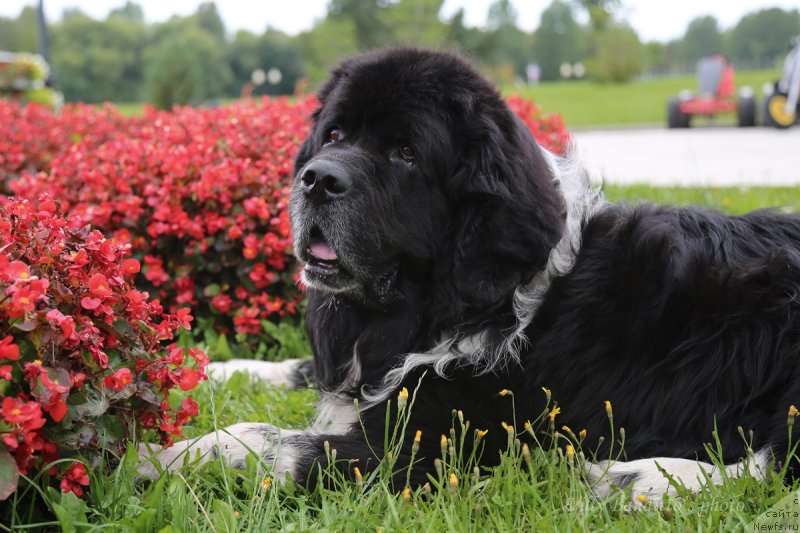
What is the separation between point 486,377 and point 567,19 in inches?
4171

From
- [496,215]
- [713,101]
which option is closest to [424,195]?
[496,215]

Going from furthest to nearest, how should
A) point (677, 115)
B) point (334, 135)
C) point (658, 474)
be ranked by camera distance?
1. point (677, 115)
2. point (334, 135)
3. point (658, 474)

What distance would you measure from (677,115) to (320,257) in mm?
18768

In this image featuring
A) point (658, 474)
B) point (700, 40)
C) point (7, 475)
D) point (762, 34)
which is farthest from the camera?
point (700, 40)

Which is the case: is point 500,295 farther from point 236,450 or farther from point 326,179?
point 236,450

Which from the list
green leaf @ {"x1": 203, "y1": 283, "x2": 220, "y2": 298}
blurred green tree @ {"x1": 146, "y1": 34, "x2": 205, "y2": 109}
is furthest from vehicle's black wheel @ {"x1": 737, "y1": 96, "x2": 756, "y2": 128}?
green leaf @ {"x1": 203, "y1": 283, "x2": 220, "y2": 298}

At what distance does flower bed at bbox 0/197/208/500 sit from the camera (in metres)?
2.02

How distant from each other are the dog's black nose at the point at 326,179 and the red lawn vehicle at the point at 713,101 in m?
17.5

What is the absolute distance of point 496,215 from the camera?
2.82 meters

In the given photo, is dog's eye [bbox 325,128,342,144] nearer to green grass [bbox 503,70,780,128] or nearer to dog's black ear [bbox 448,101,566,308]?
dog's black ear [bbox 448,101,566,308]

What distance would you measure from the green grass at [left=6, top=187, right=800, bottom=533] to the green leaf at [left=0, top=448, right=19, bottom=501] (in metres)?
0.20

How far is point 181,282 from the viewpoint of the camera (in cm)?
447

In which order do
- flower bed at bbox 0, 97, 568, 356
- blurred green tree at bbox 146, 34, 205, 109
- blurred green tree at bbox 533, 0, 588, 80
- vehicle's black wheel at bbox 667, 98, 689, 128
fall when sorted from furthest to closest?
blurred green tree at bbox 533, 0, 588, 80 → blurred green tree at bbox 146, 34, 205, 109 → vehicle's black wheel at bbox 667, 98, 689, 128 → flower bed at bbox 0, 97, 568, 356

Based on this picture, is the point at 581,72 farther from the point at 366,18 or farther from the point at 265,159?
the point at 265,159
